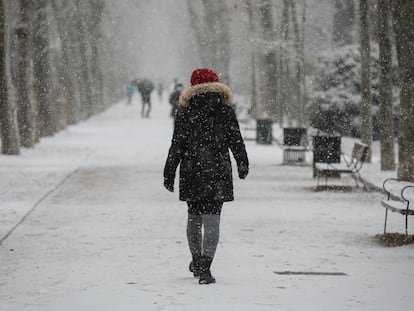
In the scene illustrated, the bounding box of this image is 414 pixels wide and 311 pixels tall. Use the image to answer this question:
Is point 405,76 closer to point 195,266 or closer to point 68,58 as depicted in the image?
point 195,266

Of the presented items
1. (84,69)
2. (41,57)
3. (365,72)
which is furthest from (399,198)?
(84,69)

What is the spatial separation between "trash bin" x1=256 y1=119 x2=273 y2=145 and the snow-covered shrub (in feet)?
11.1

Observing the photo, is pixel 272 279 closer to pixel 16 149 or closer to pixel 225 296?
pixel 225 296

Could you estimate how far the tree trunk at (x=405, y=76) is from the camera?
16266 mm

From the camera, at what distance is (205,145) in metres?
7.82

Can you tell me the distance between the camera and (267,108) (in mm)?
39062

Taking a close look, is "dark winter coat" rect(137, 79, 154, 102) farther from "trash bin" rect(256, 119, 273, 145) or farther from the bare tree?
"trash bin" rect(256, 119, 273, 145)

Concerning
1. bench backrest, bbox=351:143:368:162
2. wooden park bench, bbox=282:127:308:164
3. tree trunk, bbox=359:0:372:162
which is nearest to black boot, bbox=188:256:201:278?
bench backrest, bbox=351:143:368:162

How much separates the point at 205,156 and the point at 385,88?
1356 cm

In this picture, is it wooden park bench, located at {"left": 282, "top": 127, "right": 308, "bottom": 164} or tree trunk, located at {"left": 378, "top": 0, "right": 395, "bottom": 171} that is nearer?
tree trunk, located at {"left": 378, "top": 0, "right": 395, "bottom": 171}

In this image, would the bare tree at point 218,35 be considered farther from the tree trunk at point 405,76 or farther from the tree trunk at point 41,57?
the tree trunk at point 405,76

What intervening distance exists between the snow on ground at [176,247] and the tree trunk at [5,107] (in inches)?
150

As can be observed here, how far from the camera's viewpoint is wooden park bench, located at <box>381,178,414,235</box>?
10383mm

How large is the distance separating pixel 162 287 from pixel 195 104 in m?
1.60
